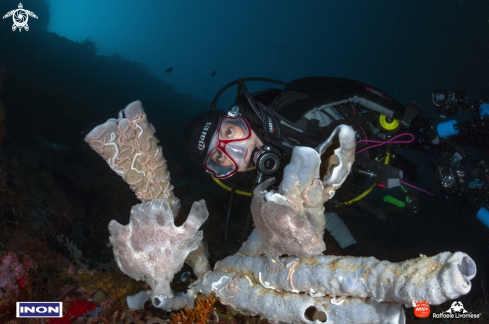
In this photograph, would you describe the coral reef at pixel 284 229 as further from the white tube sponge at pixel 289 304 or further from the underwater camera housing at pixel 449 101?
the underwater camera housing at pixel 449 101

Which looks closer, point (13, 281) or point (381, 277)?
point (381, 277)

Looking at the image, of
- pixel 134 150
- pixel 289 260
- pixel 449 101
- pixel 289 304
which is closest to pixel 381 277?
pixel 289 260

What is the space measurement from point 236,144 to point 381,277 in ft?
8.75

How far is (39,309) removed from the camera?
3014 millimetres

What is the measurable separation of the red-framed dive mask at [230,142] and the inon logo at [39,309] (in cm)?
263

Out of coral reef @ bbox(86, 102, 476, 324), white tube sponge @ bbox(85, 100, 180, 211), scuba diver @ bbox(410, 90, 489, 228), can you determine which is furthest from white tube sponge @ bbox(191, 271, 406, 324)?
scuba diver @ bbox(410, 90, 489, 228)

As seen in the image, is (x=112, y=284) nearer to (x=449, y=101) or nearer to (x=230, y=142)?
(x=230, y=142)

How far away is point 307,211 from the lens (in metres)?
1.87

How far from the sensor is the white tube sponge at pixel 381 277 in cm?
117

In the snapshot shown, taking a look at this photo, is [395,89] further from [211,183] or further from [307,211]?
[307,211]

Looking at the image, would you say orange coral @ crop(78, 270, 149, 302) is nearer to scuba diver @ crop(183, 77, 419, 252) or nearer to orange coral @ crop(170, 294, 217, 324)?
orange coral @ crop(170, 294, 217, 324)

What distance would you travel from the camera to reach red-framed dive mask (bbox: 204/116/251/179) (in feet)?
12.3

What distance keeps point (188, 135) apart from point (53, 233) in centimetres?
451

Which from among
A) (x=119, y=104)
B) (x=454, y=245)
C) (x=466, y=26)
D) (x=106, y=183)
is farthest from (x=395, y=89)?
(x=106, y=183)
